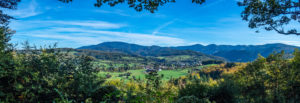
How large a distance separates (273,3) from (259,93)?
4.58 meters

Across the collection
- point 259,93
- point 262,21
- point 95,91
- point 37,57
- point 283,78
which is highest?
point 262,21

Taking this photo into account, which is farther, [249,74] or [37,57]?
[249,74]

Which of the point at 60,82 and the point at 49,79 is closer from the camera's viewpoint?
the point at 49,79

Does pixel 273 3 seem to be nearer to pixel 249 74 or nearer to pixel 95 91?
pixel 249 74

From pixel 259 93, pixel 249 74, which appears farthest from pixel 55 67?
pixel 249 74

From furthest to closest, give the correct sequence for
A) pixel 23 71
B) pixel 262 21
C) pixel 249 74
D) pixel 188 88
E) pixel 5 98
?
pixel 262 21, pixel 249 74, pixel 188 88, pixel 23 71, pixel 5 98

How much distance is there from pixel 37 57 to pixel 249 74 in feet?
30.5

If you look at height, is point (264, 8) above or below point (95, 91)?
above

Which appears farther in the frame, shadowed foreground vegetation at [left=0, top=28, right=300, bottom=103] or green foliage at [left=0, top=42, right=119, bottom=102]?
green foliage at [left=0, top=42, right=119, bottom=102]

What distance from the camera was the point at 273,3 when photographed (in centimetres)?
747

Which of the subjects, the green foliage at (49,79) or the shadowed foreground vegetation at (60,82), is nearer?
the shadowed foreground vegetation at (60,82)

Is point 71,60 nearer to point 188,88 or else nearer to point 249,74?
point 188,88

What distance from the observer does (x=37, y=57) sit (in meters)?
3.17

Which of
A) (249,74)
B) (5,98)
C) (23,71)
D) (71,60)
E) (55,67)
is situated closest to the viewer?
(5,98)
